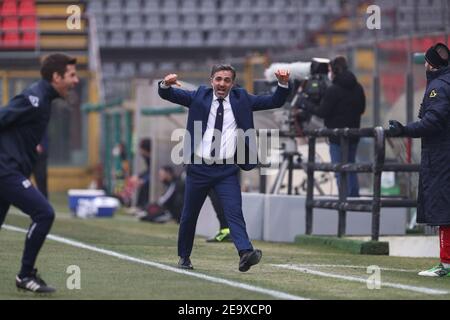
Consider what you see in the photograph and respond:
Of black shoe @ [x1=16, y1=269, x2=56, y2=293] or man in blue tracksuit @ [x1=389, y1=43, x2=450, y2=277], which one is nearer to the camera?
black shoe @ [x1=16, y1=269, x2=56, y2=293]

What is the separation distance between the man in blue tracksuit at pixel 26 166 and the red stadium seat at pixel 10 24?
21.8m

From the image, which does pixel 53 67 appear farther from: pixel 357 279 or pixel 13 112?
pixel 357 279

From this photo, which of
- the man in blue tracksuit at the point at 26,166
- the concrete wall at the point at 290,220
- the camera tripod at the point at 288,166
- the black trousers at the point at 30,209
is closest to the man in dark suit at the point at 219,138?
the man in blue tracksuit at the point at 26,166

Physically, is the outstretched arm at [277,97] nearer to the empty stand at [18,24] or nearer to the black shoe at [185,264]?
the black shoe at [185,264]

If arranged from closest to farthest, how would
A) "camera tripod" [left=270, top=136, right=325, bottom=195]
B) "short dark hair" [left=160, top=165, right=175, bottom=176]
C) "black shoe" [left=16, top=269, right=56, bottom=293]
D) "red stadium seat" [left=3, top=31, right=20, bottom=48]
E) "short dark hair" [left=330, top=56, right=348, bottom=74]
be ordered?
"black shoe" [left=16, top=269, right=56, bottom=293] → "short dark hair" [left=330, top=56, right=348, bottom=74] → "camera tripod" [left=270, top=136, right=325, bottom=195] → "short dark hair" [left=160, top=165, right=175, bottom=176] → "red stadium seat" [left=3, top=31, right=20, bottom=48]

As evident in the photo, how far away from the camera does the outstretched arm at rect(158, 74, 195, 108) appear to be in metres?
11.4

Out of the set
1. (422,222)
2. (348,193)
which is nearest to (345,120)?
(348,193)

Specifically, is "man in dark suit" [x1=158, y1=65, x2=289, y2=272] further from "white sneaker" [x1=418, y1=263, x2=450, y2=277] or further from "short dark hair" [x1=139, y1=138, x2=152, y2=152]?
"short dark hair" [x1=139, y1=138, x2=152, y2=152]

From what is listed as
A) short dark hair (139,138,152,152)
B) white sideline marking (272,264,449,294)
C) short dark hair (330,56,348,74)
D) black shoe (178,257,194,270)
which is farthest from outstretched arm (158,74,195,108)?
short dark hair (139,138,152,152)

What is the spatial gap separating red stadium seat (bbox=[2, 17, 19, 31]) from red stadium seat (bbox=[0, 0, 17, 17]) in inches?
4.5

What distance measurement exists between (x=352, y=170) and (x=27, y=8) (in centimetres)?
1800

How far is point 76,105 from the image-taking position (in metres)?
30.2

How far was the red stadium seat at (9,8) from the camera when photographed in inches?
1239
